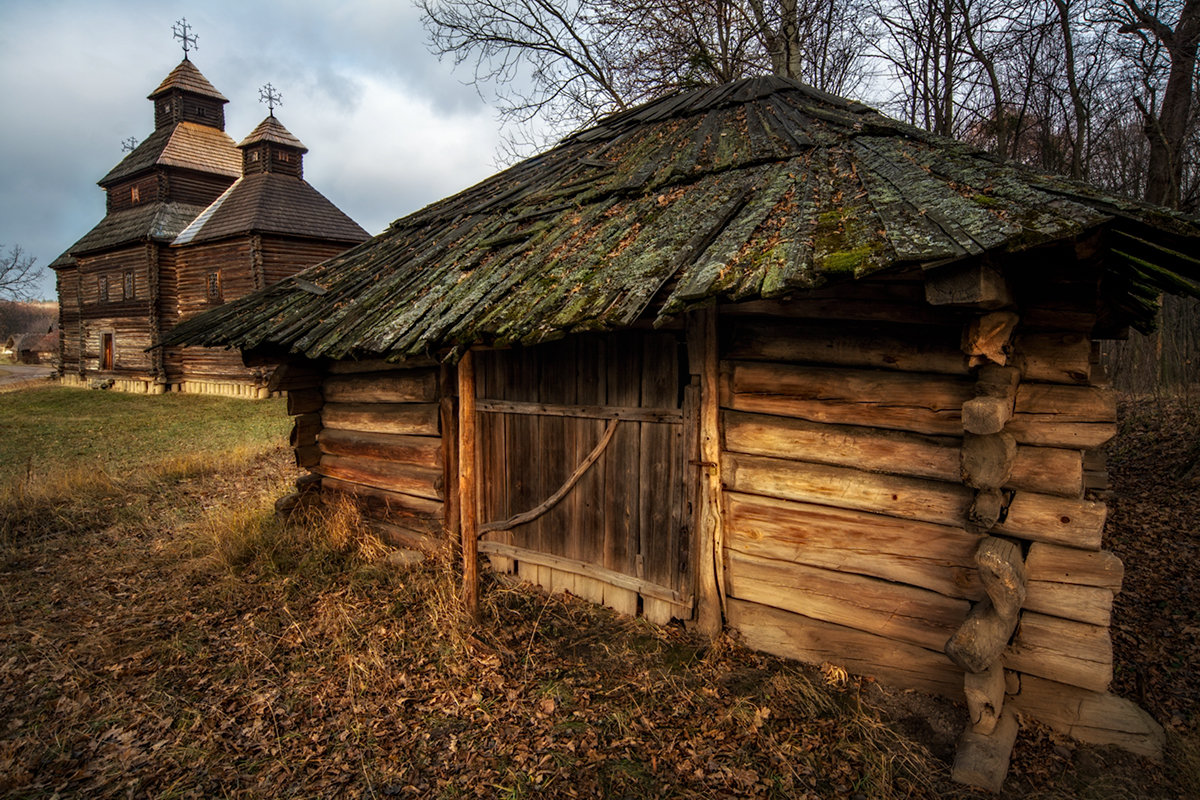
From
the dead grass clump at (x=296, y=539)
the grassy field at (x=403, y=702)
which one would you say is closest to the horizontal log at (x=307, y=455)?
the dead grass clump at (x=296, y=539)

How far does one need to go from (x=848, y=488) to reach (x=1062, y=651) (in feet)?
4.60

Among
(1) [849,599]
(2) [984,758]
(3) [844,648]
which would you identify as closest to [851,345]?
(1) [849,599]

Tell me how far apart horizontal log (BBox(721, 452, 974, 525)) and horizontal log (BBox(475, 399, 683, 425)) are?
534mm

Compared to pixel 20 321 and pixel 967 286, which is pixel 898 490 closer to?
pixel 967 286

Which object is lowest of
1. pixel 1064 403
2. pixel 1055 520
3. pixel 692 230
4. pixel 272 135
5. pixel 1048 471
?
pixel 1055 520

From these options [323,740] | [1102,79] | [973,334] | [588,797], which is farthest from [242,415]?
[1102,79]

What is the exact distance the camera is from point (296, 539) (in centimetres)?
645

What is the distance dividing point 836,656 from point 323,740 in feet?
10.5

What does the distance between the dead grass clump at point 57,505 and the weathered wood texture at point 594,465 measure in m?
5.83

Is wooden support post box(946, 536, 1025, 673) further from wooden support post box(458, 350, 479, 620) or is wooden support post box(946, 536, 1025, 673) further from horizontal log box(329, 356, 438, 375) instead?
horizontal log box(329, 356, 438, 375)

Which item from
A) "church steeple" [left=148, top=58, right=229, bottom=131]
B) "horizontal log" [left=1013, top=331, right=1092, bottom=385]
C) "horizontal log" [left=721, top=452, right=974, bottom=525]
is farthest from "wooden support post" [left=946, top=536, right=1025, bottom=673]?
"church steeple" [left=148, top=58, right=229, bottom=131]

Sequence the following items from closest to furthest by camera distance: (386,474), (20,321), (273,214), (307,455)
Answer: (386,474)
(307,455)
(273,214)
(20,321)

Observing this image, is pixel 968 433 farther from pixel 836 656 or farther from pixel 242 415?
pixel 242 415

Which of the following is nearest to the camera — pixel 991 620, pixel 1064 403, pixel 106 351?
pixel 991 620
